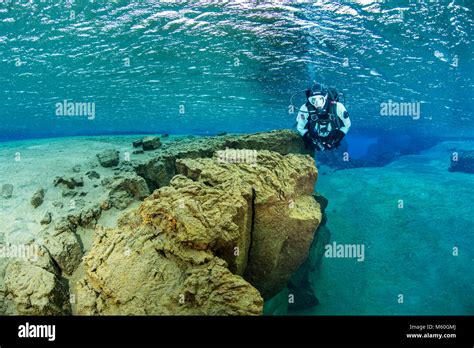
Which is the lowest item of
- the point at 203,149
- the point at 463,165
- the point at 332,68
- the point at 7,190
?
the point at 463,165

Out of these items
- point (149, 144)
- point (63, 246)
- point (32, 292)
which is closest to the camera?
point (32, 292)

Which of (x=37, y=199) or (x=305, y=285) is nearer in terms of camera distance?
(x=37, y=199)

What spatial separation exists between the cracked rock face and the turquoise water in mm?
5707

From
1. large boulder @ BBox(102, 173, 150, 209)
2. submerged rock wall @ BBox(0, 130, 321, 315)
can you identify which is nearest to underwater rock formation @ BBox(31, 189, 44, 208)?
submerged rock wall @ BBox(0, 130, 321, 315)

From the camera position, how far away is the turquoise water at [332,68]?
9.84 m

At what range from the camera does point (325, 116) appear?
8.05 metres

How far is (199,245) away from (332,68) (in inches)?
625

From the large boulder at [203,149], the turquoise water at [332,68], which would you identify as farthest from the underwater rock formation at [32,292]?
the turquoise water at [332,68]

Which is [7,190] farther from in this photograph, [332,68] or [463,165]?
[463,165]

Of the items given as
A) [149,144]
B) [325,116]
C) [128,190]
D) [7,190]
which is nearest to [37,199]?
[7,190]

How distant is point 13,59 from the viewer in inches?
560

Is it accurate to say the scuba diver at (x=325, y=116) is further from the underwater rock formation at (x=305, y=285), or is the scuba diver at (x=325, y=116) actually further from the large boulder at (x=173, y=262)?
the large boulder at (x=173, y=262)
